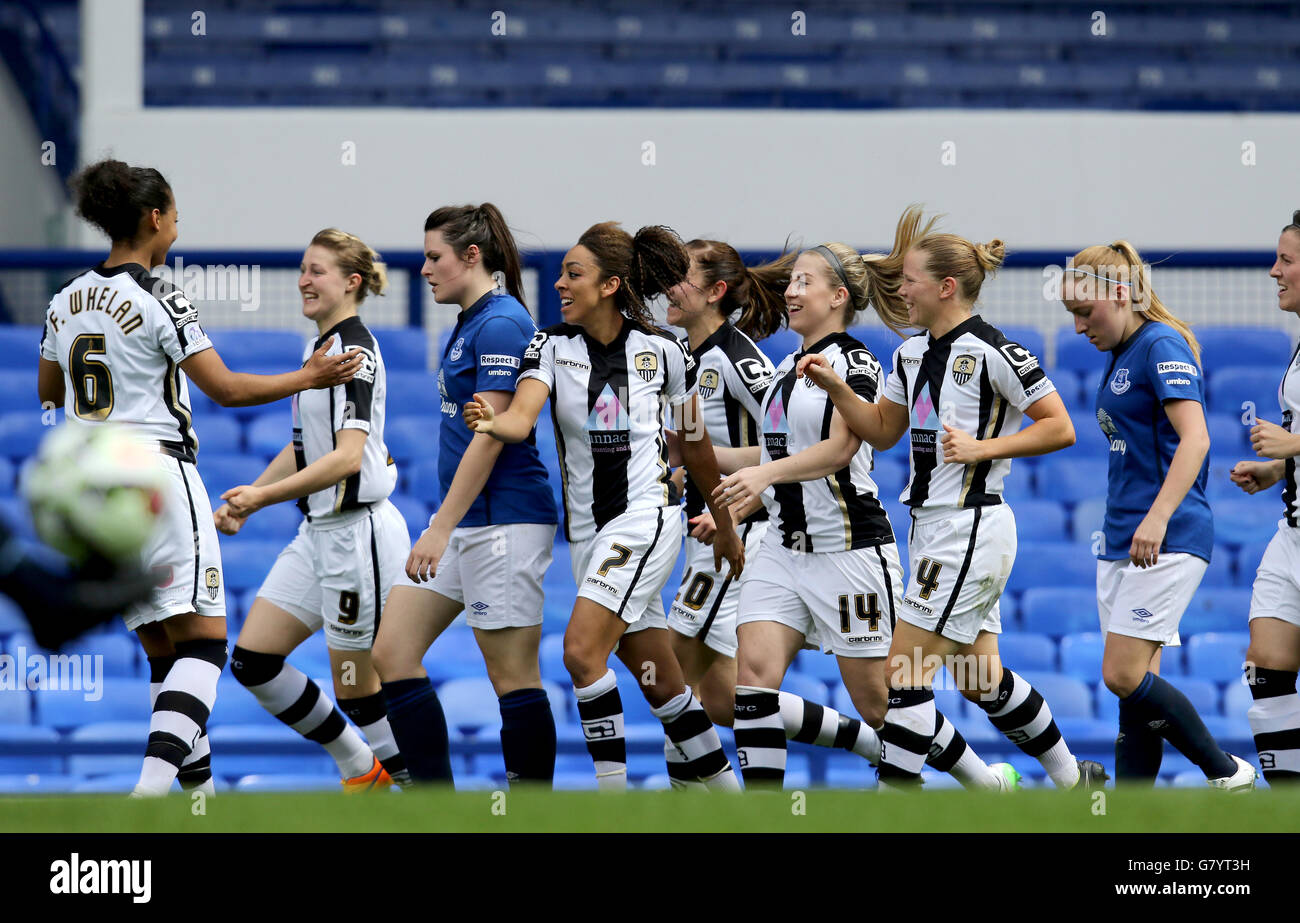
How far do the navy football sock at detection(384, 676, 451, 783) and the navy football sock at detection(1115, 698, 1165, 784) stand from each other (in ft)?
7.02

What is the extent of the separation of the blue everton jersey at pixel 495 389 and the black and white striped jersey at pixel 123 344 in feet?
2.58

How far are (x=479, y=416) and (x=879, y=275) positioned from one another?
66.6 inches

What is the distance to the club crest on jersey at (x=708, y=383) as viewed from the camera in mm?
5211

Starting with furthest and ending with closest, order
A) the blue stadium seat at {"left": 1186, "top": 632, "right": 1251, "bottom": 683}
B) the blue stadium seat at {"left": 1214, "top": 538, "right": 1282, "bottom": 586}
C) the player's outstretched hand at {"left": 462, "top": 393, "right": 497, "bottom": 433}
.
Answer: the blue stadium seat at {"left": 1214, "top": 538, "right": 1282, "bottom": 586} → the blue stadium seat at {"left": 1186, "top": 632, "right": 1251, "bottom": 683} → the player's outstretched hand at {"left": 462, "top": 393, "right": 497, "bottom": 433}

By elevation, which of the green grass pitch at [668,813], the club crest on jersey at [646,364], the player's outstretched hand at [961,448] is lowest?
the green grass pitch at [668,813]

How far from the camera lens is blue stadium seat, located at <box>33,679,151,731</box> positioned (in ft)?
23.2

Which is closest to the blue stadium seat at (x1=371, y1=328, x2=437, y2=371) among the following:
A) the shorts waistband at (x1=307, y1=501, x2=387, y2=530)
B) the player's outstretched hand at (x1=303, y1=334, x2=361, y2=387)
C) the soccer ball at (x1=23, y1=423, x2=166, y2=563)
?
the shorts waistband at (x1=307, y1=501, x2=387, y2=530)

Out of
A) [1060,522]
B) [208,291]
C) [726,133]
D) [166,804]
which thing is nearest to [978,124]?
[726,133]

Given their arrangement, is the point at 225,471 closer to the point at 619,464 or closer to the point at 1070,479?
the point at 619,464

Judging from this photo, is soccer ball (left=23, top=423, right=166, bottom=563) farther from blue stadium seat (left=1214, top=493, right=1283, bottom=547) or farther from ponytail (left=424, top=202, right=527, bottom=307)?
blue stadium seat (left=1214, top=493, right=1283, bottom=547)

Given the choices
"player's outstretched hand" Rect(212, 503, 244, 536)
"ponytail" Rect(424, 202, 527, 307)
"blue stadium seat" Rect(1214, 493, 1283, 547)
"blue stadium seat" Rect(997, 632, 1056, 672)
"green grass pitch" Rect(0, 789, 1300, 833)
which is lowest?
"blue stadium seat" Rect(997, 632, 1056, 672)

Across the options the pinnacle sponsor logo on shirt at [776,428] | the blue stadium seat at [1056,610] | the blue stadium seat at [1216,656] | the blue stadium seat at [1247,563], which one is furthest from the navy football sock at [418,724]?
the blue stadium seat at [1247,563]

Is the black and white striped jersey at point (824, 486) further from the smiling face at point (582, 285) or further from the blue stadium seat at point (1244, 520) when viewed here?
the blue stadium seat at point (1244, 520)

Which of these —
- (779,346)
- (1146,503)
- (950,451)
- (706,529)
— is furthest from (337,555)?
(779,346)
